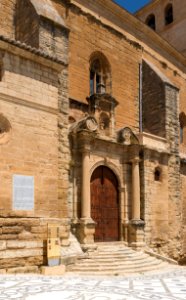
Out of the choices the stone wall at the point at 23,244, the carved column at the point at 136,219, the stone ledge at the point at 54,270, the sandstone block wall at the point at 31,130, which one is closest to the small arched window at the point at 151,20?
the carved column at the point at 136,219

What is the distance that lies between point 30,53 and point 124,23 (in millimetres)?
7474

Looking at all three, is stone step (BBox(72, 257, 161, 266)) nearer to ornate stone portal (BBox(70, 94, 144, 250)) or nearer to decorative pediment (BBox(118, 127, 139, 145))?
ornate stone portal (BBox(70, 94, 144, 250))

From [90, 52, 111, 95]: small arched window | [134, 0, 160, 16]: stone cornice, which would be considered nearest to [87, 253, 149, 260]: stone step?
[90, 52, 111, 95]: small arched window

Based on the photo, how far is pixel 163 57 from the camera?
56.8 feet

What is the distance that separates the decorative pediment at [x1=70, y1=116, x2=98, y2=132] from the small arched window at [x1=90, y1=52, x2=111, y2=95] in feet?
7.91

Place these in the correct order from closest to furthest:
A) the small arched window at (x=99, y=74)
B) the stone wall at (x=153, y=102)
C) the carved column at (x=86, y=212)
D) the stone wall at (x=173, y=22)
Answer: the carved column at (x=86, y=212)
the small arched window at (x=99, y=74)
the stone wall at (x=153, y=102)
the stone wall at (x=173, y=22)

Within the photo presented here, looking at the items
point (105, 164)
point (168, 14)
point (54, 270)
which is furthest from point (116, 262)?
point (168, 14)

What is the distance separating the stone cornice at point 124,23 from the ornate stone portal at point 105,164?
338 centimetres

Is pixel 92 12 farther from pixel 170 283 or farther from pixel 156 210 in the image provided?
pixel 170 283

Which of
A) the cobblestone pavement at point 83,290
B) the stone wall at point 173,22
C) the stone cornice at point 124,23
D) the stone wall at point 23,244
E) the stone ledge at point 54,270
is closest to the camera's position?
the cobblestone pavement at point 83,290

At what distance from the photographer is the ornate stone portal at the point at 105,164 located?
10.5 metres

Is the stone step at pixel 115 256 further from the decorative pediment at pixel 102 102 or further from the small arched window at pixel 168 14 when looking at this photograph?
the small arched window at pixel 168 14

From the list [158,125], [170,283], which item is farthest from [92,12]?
[170,283]

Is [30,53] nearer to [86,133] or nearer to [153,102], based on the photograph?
[86,133]
